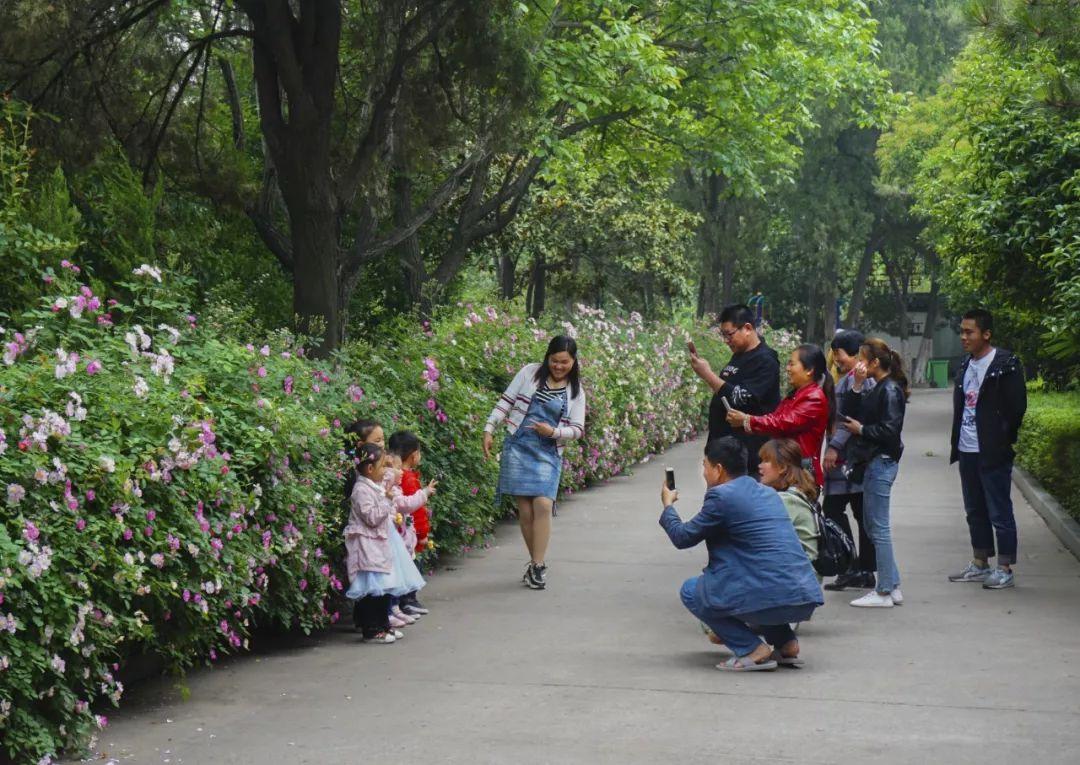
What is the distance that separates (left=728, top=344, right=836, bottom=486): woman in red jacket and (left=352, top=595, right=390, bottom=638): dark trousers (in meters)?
2.37

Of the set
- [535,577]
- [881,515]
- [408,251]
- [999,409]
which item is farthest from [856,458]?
[408,251]

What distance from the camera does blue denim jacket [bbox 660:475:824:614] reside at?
7469 millimetres

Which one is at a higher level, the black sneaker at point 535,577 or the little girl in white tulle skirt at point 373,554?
the little girl in white tulle skirt at point 373,554

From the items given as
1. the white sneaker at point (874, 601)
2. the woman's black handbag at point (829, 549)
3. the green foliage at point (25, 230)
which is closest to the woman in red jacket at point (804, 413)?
the woman's black handbag at point (829, 549)

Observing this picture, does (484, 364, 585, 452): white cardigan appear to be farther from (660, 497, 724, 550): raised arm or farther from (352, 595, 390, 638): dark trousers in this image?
(660, 497, 724, 550): raised arm

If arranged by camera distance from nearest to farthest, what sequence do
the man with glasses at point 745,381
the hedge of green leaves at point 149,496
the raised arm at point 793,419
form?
the hedge of green leaves at point 149,496, the raised arm at point 793,419, the man with glasses at point 745,381

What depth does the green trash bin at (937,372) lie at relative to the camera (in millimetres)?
71438

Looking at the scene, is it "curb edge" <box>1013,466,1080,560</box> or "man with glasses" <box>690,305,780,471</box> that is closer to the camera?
"man with glasses" <box>690,305,780,471</box>

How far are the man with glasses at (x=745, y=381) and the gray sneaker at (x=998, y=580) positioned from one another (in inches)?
79.9

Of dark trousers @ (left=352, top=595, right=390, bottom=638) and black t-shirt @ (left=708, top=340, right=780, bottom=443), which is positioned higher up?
black t-shirt @ (left=708, top=340, right=780, bottom=443)

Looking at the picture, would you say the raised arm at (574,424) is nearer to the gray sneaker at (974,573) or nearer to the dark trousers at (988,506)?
the dark trousers at (988,506)

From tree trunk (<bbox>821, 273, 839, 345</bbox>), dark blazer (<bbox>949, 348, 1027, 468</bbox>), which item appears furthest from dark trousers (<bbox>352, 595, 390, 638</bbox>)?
tree trunk (<bbox>821, 273, 839, 345</bbox>)

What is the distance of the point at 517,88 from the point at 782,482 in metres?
6.26

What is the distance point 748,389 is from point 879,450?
97 centimetres
